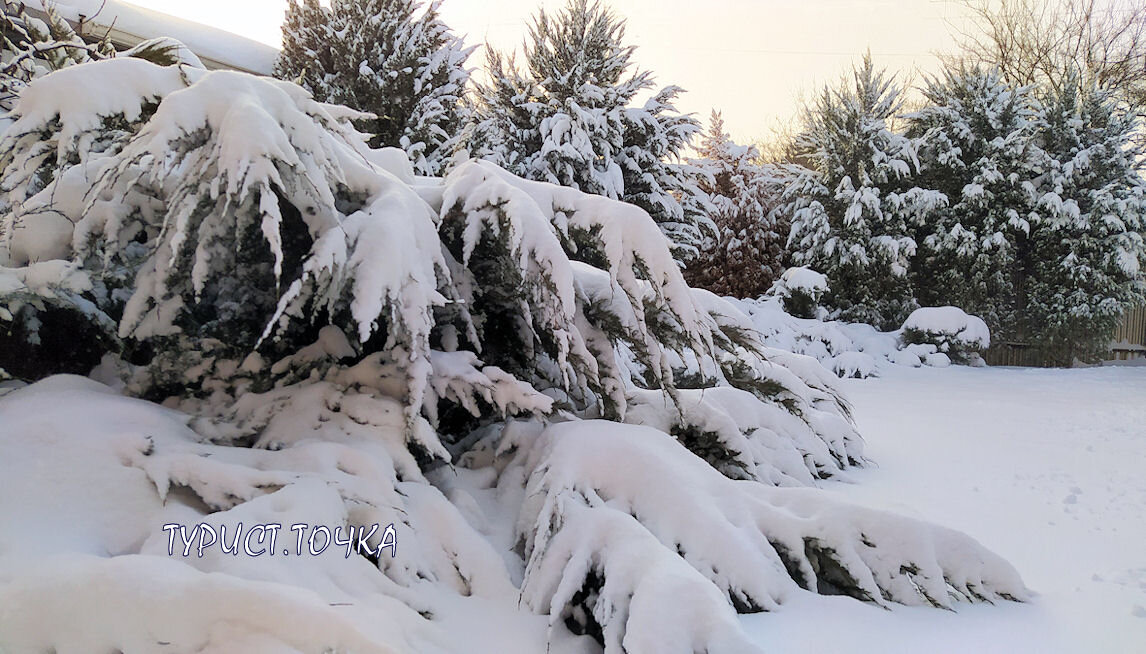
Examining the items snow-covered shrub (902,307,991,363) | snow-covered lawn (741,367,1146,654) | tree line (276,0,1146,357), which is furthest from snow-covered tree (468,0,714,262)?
snow-covered lawn (741,367,1146,654)

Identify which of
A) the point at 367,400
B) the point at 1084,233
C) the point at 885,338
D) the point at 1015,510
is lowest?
the point at 1015,510

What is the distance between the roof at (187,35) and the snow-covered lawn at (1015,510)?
776 cm

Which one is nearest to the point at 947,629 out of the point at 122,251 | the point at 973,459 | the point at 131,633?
the point at 131,633

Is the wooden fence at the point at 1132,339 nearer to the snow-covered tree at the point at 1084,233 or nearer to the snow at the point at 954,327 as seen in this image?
the snow-covered tree at the point at 1084,233

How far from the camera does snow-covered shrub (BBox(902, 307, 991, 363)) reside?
7836mm

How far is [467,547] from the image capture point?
1.44m

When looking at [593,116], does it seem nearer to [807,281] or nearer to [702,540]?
[807,281]

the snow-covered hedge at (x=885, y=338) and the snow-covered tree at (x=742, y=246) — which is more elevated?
the snow-covered tree at (x=742, y=246)

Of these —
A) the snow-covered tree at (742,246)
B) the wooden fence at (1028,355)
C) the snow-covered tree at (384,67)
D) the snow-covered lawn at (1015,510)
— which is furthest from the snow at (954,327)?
the snow-covered tree at (384,67)

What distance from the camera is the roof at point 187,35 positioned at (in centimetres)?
716

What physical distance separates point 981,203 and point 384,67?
7953mm

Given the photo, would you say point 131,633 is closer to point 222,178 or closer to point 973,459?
point 222,178

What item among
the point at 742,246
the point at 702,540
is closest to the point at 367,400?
the point at 702,540

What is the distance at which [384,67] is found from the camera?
8.07m
